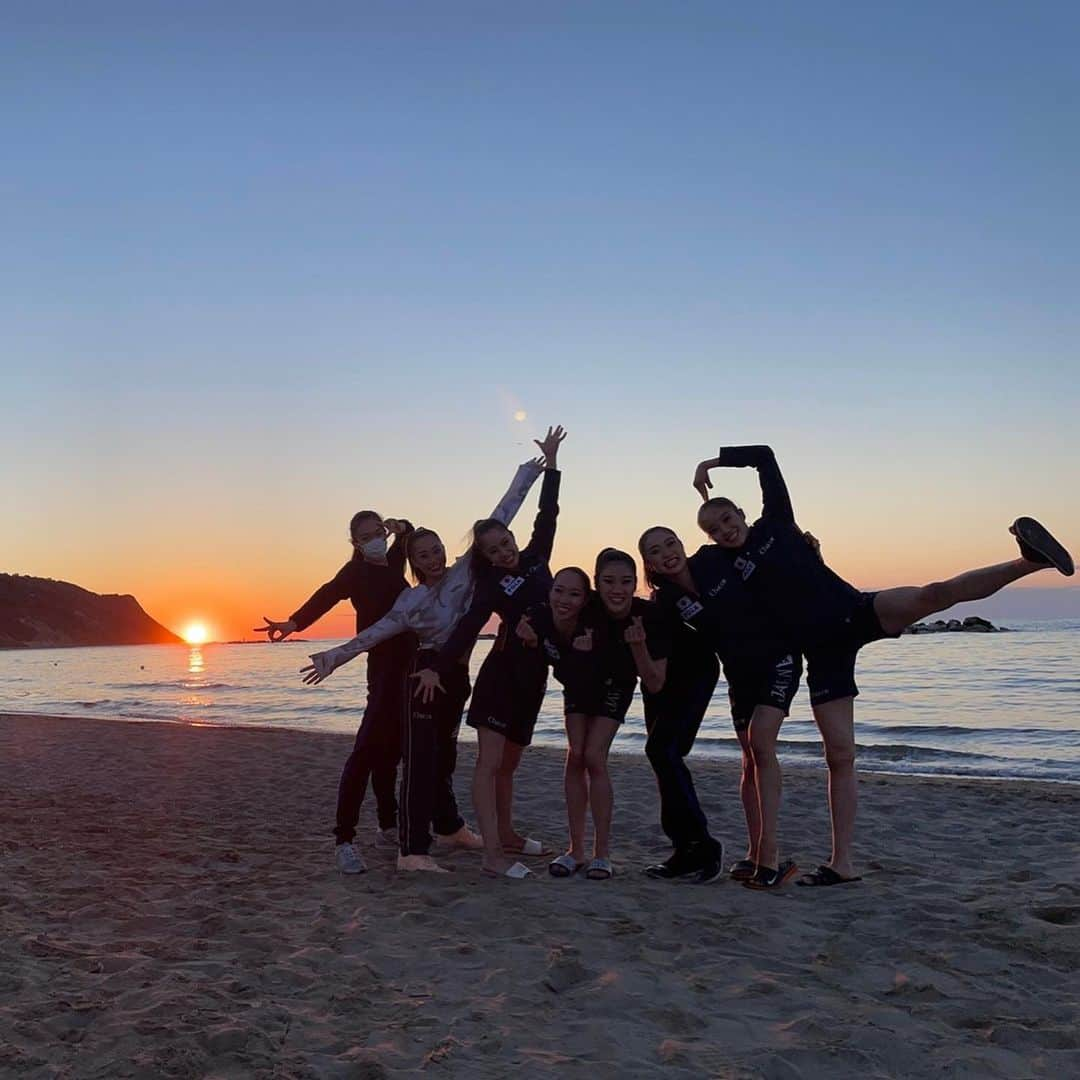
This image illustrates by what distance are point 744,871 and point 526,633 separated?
1.76 meters

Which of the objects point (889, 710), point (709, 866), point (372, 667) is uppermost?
point (372, 667)

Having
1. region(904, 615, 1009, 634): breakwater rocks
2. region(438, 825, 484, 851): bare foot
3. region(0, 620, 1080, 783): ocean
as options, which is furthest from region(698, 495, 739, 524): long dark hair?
region(904, 615, 1009, 634): breakwater rocks

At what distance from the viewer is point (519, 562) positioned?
5.26 meters

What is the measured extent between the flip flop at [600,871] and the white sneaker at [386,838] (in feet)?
5.09

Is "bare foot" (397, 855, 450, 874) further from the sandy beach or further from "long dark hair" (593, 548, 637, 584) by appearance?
"long dark hair" (593, 548, 637, 584)

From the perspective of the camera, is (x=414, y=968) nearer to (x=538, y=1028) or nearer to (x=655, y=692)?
(x=538, y=1028)

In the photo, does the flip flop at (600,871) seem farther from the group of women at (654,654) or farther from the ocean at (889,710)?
the ocean at (889,710)

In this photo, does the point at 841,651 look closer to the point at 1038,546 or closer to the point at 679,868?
the point at 1038,546

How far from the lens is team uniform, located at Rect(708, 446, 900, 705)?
190 inches

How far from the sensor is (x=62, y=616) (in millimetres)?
145375

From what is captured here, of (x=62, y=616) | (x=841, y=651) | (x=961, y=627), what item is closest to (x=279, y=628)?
(x=841, y=651)

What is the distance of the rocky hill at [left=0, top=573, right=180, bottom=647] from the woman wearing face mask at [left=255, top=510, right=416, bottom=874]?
143m

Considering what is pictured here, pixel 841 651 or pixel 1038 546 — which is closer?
pixel 1038 546

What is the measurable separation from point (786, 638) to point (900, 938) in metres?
1.49
